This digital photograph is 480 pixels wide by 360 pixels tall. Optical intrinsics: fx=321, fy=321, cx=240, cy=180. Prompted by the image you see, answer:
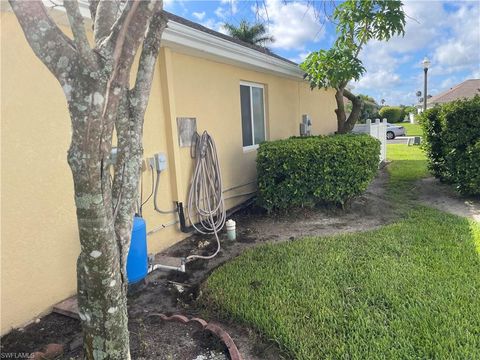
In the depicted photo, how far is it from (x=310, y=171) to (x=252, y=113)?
215cm

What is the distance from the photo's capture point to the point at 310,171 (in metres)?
5.70

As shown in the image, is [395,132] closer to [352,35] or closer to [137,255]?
[352,35]

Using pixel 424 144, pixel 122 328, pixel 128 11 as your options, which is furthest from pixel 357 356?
pixel 424 144

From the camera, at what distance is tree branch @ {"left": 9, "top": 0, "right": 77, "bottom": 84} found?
148 centimetres

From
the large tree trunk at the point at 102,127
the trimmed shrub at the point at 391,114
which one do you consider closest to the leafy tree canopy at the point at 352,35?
the large tree trunk at the point at 102,127

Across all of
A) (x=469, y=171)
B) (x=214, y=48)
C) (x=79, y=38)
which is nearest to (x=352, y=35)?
(x=469, y=171)

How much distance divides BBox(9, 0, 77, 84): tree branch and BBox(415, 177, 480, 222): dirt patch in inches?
242

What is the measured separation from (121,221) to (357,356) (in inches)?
74.0

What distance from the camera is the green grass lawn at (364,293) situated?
2.41 meters

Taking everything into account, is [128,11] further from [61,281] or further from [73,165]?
Answer: [61,281]

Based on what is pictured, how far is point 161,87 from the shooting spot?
4.63 meters

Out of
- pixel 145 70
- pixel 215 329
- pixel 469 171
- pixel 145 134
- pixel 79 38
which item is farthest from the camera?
pixel 469 171

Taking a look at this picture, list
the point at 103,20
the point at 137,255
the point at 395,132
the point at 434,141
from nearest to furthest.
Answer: the point at 103,20 < the point at 137,255 < the point at 434,141 < the point at 395,132

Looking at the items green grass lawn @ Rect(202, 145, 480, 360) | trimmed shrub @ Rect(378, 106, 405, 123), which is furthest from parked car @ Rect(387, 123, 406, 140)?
green grass lawn @ Rect(202, 145, 480, 360)
